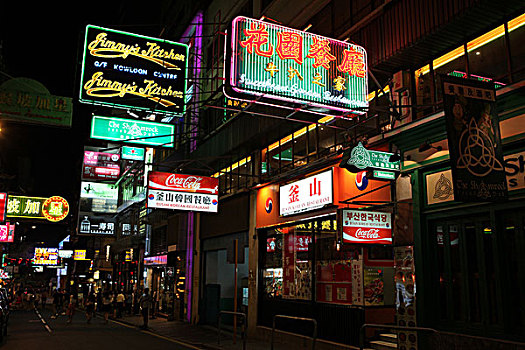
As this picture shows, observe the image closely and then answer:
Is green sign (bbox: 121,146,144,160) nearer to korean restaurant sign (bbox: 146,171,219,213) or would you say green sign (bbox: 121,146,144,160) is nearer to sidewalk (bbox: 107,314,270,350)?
sidewalk (bbox: 107,314,270,350)

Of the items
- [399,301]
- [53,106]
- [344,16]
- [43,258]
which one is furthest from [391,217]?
[43,258]

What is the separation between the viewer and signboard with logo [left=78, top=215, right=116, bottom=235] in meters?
39.7

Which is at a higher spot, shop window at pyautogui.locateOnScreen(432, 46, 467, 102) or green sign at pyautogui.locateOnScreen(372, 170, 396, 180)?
shop window at pyautogui.locateOnScreen(432, 46, 467, 102)

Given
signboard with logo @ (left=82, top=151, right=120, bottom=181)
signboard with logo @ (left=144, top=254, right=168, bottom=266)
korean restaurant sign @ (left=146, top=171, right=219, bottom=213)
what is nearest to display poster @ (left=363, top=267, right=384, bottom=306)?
korean restaurant sign @ (left=146, top=171, right=219, bottom=213)

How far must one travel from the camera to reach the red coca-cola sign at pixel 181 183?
16.8 m

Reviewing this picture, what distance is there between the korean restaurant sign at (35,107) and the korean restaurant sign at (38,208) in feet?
59.1

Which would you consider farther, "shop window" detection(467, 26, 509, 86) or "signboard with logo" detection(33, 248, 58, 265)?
"signboard with logo" detection(33, 248, 58, 265)

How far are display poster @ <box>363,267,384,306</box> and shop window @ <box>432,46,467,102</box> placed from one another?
4.88 meters

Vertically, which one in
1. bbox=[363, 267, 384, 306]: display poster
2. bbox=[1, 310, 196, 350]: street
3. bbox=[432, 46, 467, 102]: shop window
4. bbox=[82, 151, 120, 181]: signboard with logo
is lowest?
bbox=[1, 310, 196, 350]: street

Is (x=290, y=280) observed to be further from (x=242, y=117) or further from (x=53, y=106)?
(x=53, y=106)

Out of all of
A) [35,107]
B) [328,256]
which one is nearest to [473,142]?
[328,256]

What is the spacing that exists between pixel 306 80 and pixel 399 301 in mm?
5632

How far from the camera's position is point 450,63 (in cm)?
1083

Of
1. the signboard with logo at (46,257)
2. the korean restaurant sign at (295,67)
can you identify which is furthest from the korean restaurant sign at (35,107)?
the signboard with logo at (46,257)
